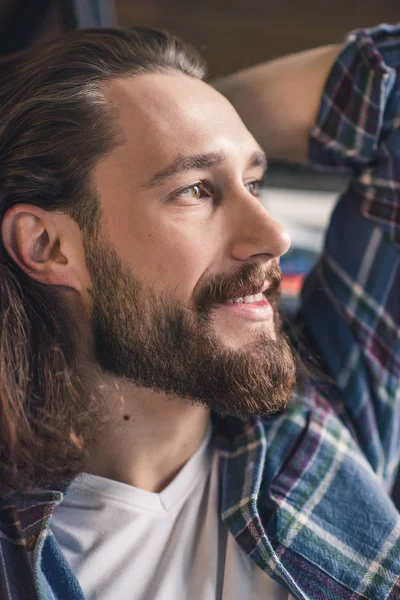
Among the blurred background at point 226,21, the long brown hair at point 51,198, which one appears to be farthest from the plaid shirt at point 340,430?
the blurred background at point 226,21

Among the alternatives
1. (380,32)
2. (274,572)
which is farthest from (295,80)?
(274,572)

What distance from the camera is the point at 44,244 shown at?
1.18 meters

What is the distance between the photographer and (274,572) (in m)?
1.11

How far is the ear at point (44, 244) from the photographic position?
1.17 m

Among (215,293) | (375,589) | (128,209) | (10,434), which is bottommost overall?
(375,589)

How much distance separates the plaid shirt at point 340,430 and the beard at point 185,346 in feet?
0.57

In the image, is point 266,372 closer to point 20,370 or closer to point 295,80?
point 20,370

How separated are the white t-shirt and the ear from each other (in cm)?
38

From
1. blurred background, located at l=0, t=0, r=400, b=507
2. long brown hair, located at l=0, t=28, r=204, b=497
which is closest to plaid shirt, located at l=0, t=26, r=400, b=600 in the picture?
long brown hair, located at l=0, t=28, r=204, b=497

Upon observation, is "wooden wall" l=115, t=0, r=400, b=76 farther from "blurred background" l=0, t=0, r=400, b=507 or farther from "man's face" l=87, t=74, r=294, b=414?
"man's face" l=87, t=74, r=294, b=414

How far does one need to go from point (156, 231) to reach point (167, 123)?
0.64 feet

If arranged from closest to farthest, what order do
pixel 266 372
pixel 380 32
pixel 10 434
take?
pixel 10 434, pixel 266 372, pixel 380 32

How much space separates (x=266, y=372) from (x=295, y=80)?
696 millimetres

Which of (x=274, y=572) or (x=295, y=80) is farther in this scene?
(x=295, y=80)
